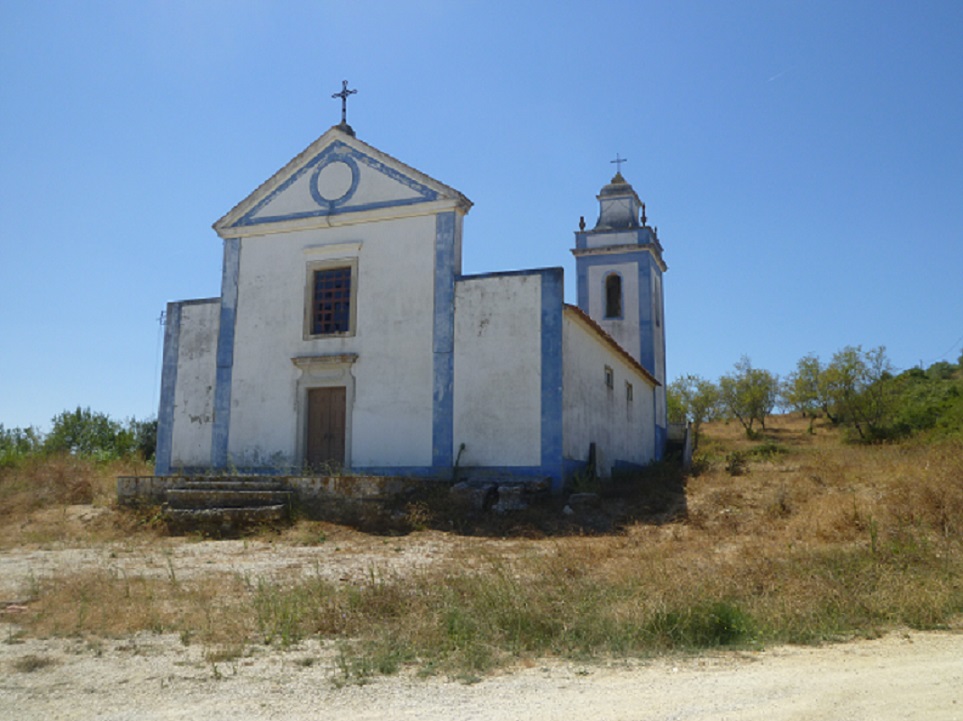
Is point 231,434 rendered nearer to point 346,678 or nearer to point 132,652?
point 132,652

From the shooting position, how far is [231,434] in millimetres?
18438

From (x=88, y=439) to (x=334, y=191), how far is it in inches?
600

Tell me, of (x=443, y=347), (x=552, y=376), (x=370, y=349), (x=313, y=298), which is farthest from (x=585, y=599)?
(x=313, y=298)

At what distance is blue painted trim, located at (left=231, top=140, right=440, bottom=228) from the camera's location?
1798cm

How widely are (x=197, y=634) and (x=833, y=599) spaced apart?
5.12m

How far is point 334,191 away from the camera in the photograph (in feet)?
61.6

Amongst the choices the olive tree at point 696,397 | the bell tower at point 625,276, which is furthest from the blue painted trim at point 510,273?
the olive tree at point 696,397

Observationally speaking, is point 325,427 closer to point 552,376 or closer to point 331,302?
point 331,302

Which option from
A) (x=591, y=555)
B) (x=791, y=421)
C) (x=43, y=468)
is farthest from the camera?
(x=791, y=421)

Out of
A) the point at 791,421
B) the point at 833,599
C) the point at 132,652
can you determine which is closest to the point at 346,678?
the point at 132,652

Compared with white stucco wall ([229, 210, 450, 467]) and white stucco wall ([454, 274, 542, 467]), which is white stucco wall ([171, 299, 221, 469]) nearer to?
white stucco wall ([229, 210, 450, 467])

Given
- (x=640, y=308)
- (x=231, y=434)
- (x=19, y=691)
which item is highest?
(x=640, y=308)

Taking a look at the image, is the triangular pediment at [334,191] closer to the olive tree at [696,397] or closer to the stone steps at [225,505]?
the stone steps at [225,505]

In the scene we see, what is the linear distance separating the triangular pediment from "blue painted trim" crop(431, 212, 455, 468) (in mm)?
804
